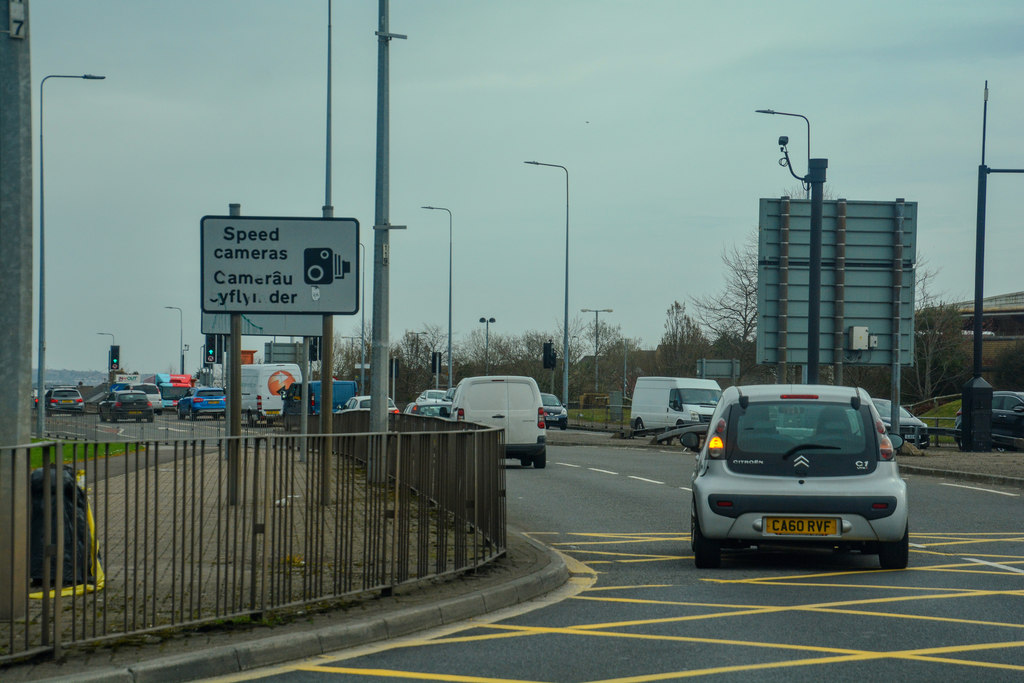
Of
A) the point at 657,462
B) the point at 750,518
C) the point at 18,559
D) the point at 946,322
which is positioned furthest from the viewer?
the point at 946,322

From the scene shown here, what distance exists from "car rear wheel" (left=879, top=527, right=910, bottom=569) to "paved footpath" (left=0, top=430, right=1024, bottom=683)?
2.63 m

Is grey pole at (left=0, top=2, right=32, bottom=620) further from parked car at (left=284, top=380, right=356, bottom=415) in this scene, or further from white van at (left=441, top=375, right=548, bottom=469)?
parked car at (left=284, top=380, right=356, bottom=415)

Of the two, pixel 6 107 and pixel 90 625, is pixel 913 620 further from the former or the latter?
pixel 6 107

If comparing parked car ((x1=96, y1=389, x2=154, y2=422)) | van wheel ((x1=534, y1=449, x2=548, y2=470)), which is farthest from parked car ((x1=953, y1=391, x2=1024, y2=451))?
parked car ((x1=96, y1=389, x2=154, y2=422))

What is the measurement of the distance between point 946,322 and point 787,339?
34.7 meters

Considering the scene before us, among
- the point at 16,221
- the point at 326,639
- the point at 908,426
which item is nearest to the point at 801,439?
the point at 326,639

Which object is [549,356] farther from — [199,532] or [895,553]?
[199,532]

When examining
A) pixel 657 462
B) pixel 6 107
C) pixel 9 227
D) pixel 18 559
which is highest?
pixel 6 107

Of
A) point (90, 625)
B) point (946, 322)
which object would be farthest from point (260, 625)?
point (946, 322)

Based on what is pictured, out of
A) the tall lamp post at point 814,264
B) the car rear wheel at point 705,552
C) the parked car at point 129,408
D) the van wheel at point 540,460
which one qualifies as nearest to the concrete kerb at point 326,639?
the car rear wheel at point 705,552

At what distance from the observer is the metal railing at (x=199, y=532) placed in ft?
21.5

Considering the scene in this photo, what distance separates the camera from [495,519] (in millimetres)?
10422

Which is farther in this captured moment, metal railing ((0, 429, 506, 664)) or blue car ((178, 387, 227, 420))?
blue car ((178, 387, 227, 420))

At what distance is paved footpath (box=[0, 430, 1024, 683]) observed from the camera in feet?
20.2
